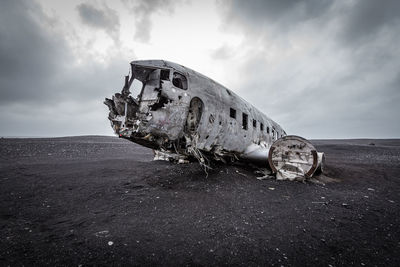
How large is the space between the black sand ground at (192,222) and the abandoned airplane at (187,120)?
1202mm

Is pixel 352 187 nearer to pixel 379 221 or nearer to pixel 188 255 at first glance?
pixel 379 221

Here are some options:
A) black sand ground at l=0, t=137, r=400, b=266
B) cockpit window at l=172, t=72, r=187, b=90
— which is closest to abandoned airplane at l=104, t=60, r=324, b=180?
cockpit window at l=172, t=72, r=187, b=90

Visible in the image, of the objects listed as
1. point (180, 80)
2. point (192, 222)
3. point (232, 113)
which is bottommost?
point (192, 222)

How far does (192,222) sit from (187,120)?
335 cm

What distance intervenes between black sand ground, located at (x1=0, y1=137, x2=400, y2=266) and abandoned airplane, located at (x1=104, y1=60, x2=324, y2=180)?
1.20m

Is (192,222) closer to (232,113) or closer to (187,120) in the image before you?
(187,120)

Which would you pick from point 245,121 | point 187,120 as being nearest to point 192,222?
point 187,120

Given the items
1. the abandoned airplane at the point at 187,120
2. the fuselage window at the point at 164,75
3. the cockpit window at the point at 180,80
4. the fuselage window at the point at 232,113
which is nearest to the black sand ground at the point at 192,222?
the abandoned airplane at the point at 187,120

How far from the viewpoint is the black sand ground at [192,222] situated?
2484 millimetres

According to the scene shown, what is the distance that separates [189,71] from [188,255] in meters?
5.66

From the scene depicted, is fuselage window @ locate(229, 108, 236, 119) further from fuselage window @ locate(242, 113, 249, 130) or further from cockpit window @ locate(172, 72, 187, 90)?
cockpit window @ locate(172, 72, 187, 90)

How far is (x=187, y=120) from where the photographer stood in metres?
5.90

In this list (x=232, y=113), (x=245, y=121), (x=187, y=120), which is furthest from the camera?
(x=245, y=121)

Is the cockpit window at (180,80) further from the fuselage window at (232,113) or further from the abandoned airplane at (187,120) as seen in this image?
the fuselage window at (232,113)
